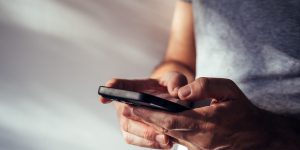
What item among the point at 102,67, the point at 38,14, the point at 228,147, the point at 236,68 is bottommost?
the point at 228,147

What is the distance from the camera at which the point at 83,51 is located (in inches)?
39.4

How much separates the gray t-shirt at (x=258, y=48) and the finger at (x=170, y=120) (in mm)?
264

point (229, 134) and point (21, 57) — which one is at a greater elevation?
point (21, 57)

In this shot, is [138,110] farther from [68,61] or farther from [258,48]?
[68,61]

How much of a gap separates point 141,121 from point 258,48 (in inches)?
12.5

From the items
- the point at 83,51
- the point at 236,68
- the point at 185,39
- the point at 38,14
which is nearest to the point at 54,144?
the point at 83,51

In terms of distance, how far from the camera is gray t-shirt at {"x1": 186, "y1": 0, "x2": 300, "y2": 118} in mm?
666

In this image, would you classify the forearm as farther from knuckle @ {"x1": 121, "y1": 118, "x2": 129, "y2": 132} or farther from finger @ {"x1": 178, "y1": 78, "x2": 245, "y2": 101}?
finger @ {"x1": 178, "y1": 78, "x2": 245, "y2": 101}

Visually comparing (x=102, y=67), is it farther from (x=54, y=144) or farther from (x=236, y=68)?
(x=236, y=68)

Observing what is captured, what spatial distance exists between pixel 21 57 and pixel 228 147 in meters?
0.70

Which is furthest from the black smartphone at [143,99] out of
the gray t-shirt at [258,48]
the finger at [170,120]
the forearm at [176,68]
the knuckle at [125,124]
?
the forearm at [176,68]

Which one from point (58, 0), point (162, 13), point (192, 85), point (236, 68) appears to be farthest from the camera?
point (162, 13)

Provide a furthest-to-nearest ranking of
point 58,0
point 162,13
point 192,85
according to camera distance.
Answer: point 162,13, point 58,0, point 192,85

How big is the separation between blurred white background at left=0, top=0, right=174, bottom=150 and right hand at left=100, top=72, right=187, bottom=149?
12.1 inches
